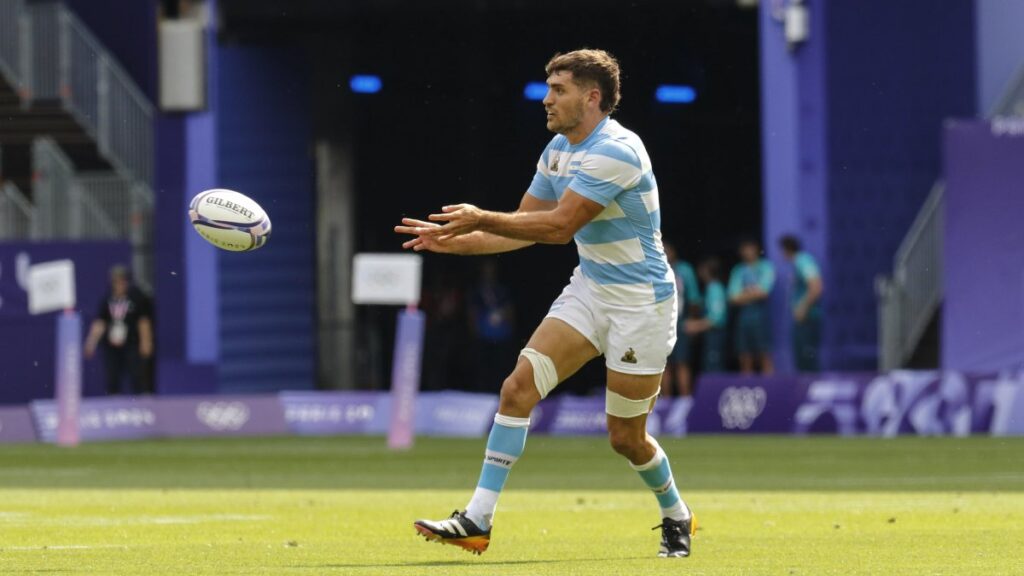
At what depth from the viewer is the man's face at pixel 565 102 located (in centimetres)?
1084

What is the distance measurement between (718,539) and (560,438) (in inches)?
536

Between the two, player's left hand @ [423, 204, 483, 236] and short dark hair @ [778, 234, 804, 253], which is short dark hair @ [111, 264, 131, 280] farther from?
player's left hand @ [423, 204, 483, 236]

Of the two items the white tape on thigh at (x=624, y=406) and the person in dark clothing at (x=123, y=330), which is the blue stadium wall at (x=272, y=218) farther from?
the white tape on thigh at (x=624, y=406)

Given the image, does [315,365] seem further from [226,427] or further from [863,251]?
[863,251]

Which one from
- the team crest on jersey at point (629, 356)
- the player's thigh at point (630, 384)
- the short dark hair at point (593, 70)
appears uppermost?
the short dark hair at point (593, 70)

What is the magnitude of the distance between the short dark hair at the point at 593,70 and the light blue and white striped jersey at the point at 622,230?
0.14 m

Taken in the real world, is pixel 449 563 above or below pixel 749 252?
below

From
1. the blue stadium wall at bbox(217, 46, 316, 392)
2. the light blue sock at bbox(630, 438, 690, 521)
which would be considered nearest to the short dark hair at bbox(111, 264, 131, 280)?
the blue stadium wall at bbox(217, 46, 316, 392)

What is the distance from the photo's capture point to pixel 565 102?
35.6 feet

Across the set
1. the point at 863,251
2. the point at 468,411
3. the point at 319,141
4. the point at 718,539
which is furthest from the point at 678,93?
the point at 718,539

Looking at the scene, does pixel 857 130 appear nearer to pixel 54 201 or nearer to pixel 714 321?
pixel 714 321

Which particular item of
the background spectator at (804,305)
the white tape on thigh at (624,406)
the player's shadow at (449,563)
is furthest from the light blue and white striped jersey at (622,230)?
the background spectator at (804,305)

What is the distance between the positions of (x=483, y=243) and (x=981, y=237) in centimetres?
1529

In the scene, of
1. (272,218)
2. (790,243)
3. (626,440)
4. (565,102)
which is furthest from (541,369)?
(272,218)
